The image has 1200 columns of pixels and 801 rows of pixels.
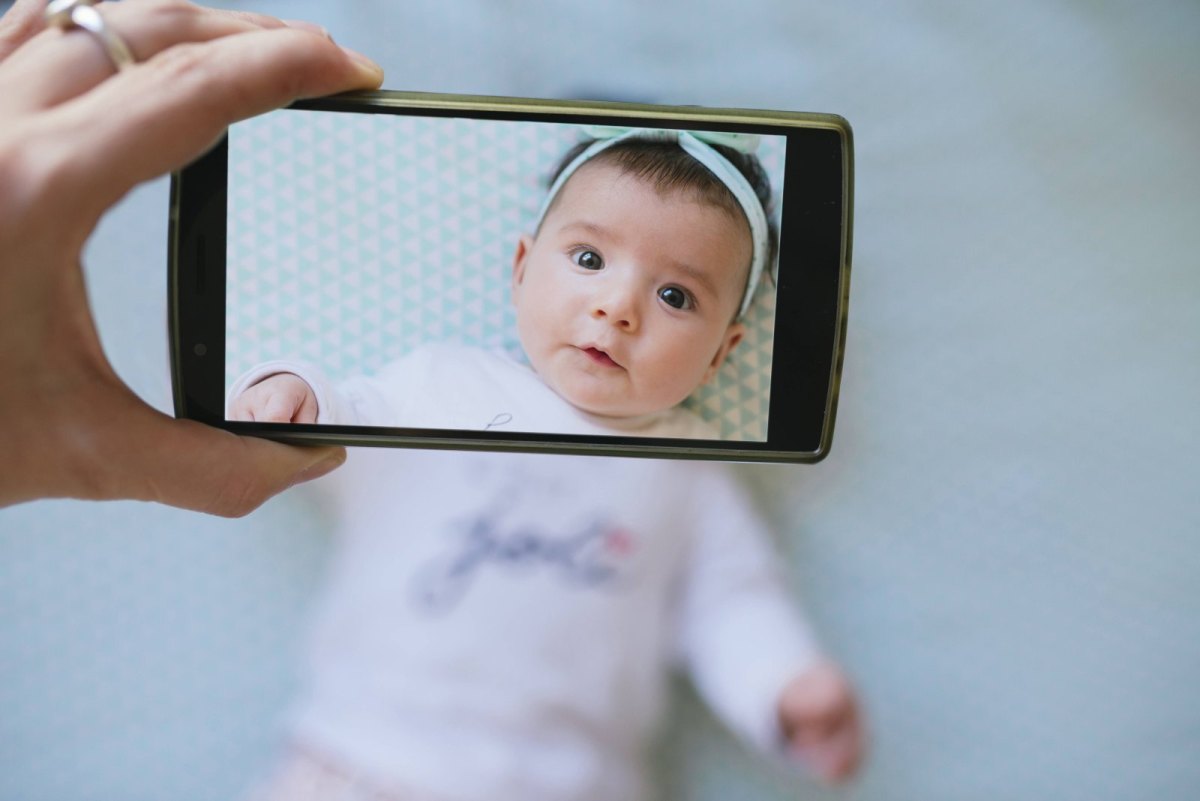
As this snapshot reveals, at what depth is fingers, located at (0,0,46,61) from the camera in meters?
0.43

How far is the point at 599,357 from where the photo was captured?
43cm

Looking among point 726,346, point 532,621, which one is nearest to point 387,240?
point 726,346

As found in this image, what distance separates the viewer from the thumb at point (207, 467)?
0.39 m

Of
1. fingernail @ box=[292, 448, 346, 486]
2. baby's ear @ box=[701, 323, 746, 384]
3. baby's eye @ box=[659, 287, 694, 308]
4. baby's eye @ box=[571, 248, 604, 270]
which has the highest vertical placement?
baby's eye @ box=[571, 248, 604, 270]

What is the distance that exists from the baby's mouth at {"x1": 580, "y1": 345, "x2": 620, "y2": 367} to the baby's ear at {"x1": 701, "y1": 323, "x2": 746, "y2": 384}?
45mm

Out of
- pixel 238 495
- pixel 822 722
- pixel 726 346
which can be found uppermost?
pixel 726 346

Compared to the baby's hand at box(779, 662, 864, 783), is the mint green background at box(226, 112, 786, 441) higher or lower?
higher

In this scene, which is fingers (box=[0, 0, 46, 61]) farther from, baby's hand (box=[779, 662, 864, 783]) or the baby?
baby's hand (box=[779, 662, 864, 783])

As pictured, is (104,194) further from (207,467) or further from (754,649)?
(754,649)

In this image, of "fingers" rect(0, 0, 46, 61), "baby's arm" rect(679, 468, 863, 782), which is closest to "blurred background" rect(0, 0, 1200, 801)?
"baby's arm" rect(679, 468, 863, 782)

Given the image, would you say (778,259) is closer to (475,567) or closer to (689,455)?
(689,455)

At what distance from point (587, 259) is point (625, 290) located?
24 mm

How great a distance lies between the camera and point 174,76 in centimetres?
34

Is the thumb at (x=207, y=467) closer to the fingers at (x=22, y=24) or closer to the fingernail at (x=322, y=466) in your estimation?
the fingernail at (x=322, y=466)
